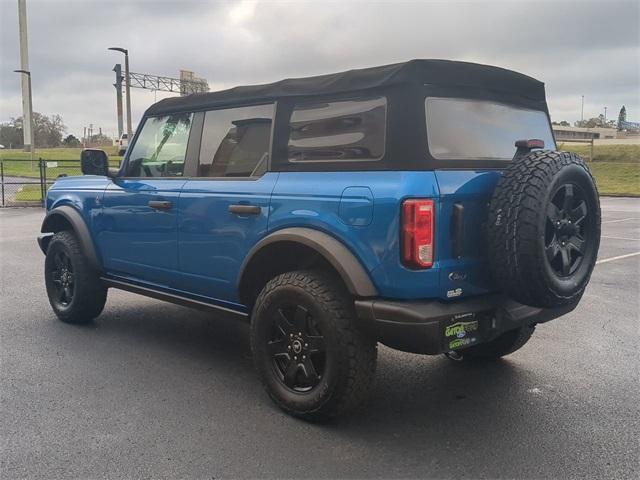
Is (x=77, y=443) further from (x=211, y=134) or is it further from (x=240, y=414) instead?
(x=211, y=134)

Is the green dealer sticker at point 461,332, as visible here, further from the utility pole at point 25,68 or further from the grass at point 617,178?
the utility pole at point 25,68

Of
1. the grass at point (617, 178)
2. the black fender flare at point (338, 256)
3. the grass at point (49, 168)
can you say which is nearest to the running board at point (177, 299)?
the black fender flare at point (338, 256)

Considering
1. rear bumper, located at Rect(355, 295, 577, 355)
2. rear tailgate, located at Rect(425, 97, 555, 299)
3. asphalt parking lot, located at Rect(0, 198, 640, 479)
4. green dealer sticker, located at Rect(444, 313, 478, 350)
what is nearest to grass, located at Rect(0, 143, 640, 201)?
asphalt parking lot, located at Rect(0, 198, 640, 479)

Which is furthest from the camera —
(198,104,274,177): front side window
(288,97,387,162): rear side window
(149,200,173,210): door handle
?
(149,200,173,210): door handle

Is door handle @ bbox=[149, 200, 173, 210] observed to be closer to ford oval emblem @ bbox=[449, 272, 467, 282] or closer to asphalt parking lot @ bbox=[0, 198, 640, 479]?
asphalt parking lot @ bbox=[0, 198, 640, 479]

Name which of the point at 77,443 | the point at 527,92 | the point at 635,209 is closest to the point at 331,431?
the point at 77,443

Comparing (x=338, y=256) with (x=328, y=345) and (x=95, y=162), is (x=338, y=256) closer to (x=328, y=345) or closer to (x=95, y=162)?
(x=328, y=345)

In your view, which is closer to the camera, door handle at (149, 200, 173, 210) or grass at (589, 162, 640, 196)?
door handle at (149, 200, 173, 210)

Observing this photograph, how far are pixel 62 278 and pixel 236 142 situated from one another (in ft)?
8.43

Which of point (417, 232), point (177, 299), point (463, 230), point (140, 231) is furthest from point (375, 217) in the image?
point (140, 231)

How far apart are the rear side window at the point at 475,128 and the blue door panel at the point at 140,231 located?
1959 millimetres

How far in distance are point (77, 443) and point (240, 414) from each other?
91 centimetres

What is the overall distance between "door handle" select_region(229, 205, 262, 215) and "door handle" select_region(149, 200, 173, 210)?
0.71 m

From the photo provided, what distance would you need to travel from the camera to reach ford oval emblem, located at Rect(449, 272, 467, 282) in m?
3.10
